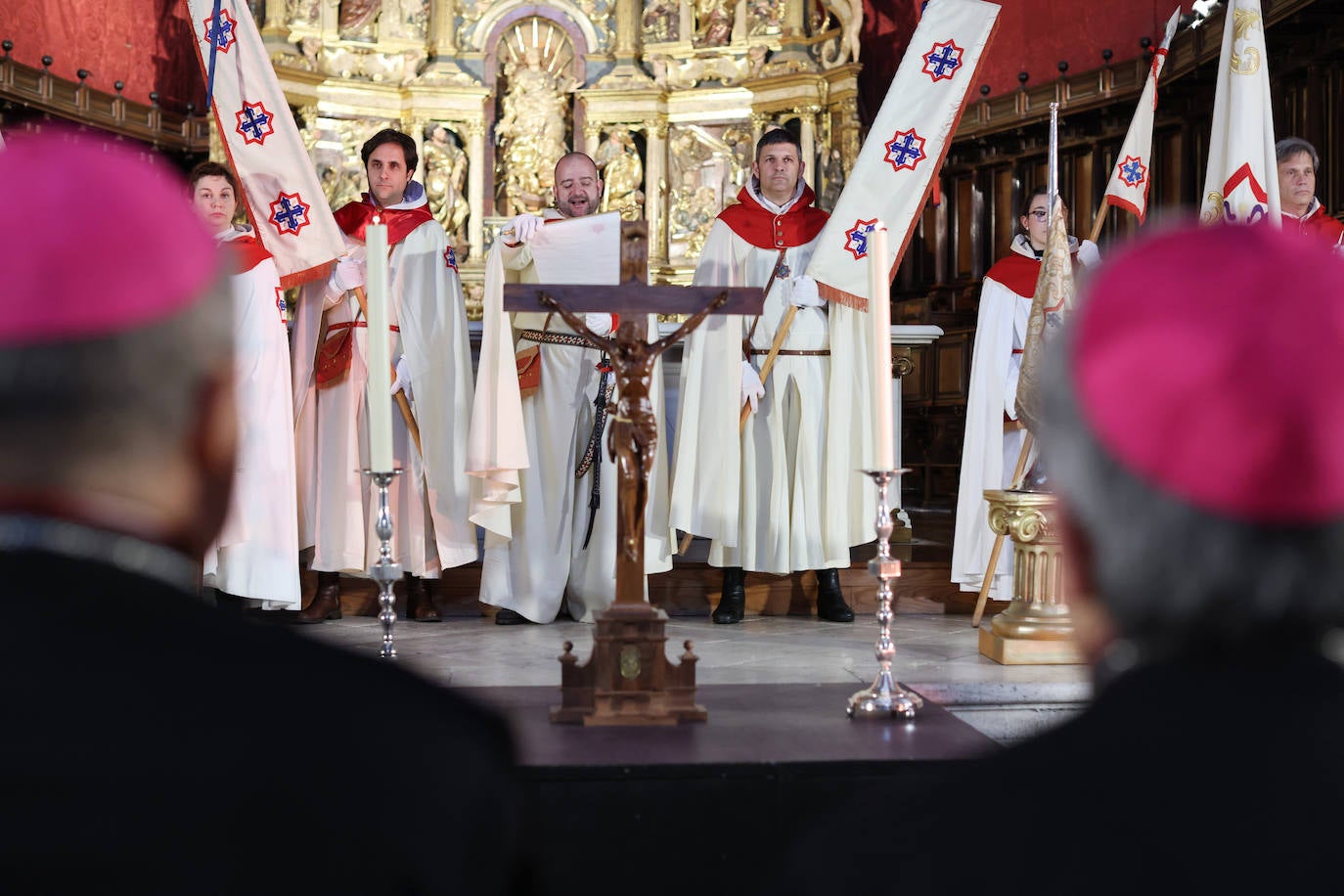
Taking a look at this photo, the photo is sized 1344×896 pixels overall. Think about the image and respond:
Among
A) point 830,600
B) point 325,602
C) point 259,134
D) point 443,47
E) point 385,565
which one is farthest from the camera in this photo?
point 443,47

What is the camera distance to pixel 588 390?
19.9ft

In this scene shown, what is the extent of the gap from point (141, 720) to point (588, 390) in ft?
17.1

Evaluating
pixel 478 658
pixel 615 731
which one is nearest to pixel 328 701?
pixel 615 731

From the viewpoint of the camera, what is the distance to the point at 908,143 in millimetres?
5625

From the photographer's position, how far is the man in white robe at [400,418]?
5.84 meters

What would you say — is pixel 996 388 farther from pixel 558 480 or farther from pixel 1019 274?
pixel 558 480

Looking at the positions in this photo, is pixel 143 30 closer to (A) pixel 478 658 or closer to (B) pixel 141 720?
(A) pixel 478 658

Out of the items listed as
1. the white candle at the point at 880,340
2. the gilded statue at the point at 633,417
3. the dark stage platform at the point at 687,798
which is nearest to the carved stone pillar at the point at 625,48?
the white candle at the point at 880,340

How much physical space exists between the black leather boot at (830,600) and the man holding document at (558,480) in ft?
2.23

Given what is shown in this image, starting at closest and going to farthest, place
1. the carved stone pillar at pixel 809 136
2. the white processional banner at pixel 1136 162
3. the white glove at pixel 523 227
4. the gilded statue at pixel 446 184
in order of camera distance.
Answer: the white glove at pixel 523 227, the white processional banner at pixel 1136 162, the carved stone pillar at pixel 809 136, the gilded statue at pixel 446 184

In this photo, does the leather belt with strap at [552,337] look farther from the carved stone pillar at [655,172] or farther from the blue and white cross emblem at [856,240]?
the carved stone pillar at [655,172]

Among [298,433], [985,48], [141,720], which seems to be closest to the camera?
[141,720]

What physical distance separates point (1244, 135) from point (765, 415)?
2265 millimetres

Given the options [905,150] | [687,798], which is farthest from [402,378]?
[687,798]
